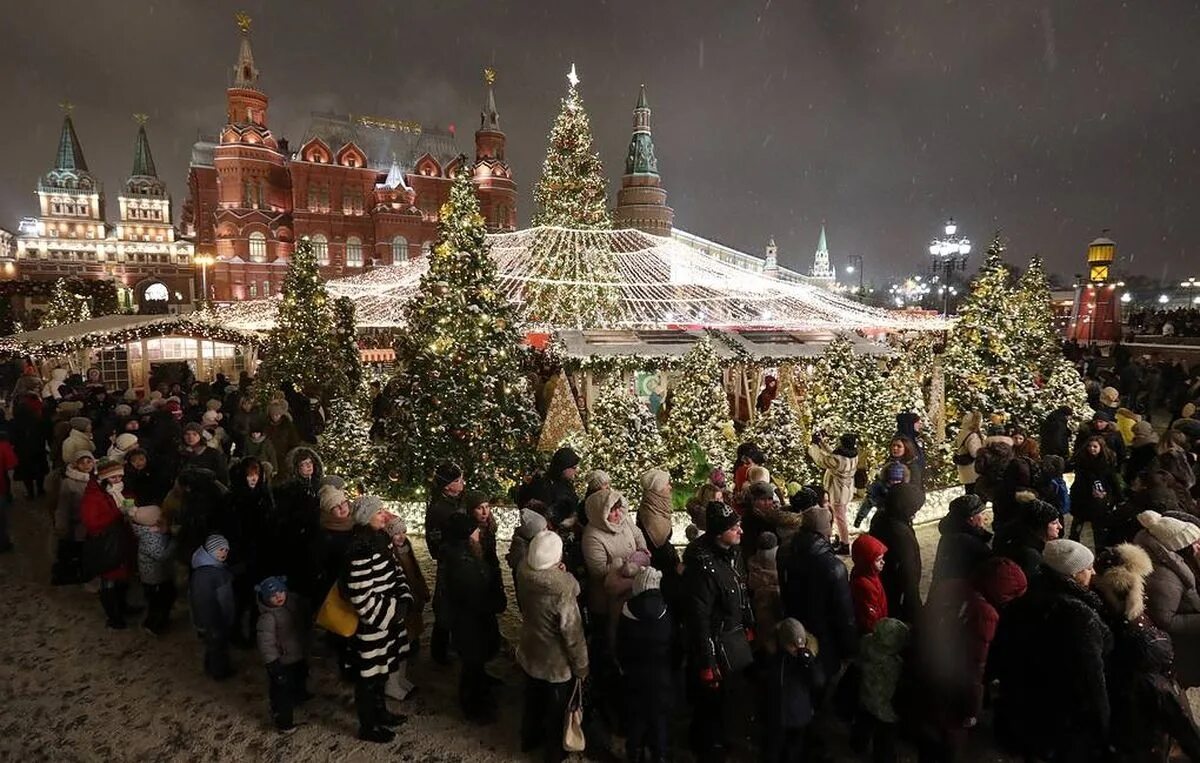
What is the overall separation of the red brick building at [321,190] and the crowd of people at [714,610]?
134 ft

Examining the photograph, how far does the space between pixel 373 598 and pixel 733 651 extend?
226 centimetres

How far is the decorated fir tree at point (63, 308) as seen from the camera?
24859 millimetres

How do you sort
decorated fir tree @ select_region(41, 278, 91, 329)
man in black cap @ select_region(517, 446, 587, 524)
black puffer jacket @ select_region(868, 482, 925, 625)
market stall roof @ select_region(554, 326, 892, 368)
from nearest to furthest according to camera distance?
1. black puffer jacket @ select_region(868, 482, 925, 625)
2. man in black cap @ select_region(517, 446, 587, 524)
3. market stall roof @ select_region(554, 326, 892, 368)
4. decorated fir tree @ select_region(41, 278, 91, 329)

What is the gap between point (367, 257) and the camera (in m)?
47.5

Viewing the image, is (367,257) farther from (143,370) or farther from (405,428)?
(405,428)

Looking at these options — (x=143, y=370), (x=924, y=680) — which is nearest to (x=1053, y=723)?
(x=924, y=680)

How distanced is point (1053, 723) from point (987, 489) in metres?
3.35

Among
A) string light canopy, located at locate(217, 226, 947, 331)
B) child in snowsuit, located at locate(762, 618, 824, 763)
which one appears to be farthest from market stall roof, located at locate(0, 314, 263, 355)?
child in snowsuit, located at locate(762, 618, 824, 763)

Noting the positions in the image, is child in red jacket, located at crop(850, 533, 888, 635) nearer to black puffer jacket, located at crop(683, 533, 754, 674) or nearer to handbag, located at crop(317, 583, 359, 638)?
black puffer jacket, located at crop(683, 533, 754, 674)

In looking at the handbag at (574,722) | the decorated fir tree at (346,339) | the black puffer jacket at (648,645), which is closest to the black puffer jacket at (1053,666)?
the black puffer jacket at (648,645)

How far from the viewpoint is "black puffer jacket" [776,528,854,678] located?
361 centimetres

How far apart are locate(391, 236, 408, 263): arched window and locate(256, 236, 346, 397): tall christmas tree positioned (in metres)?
34.1

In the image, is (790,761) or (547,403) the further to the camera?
(547,403)

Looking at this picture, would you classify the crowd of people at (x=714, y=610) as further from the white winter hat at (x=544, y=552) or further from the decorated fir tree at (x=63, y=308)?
the decorated fir tree at (x=63, y=308)
